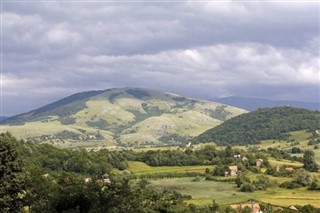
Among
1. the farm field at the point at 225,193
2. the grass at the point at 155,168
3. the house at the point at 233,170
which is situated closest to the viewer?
the farm field at the point at 225,193

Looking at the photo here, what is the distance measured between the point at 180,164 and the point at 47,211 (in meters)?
146

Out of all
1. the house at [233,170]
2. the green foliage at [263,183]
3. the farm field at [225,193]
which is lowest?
the farm field at [225,193]

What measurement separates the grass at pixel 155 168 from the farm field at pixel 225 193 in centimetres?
2050

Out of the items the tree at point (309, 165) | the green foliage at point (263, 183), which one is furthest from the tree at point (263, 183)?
the tree at point (309, 165)

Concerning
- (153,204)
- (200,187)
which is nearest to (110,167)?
(200,187)

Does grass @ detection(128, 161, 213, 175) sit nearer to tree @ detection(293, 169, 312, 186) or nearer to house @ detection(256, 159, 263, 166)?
house @ detection(256, 159, 263, 166)

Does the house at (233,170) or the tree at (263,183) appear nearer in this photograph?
the tree at (263,183)

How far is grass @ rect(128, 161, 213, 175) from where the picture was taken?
17968 cm

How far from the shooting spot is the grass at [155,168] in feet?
589

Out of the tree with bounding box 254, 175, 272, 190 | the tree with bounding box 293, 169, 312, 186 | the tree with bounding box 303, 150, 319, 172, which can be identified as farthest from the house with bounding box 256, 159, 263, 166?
the tree with bounding box 293, 169, 312, 186

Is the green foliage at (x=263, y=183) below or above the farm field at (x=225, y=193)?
above

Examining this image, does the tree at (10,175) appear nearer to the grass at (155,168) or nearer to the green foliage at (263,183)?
the green foliage at (263,183)

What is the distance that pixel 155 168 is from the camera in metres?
190

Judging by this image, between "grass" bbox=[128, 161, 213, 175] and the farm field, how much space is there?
67.3 feet
